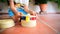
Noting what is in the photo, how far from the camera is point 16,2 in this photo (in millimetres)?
907

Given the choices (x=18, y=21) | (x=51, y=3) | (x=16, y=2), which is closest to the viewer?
(x=18, y=21)

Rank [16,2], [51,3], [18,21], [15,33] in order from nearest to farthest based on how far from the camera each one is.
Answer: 1. [15,33]
2. [18,21]
3. [16,2]
4. [51,3]

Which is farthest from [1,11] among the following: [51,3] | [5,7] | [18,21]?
[18,21]

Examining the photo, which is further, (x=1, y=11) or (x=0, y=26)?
(x=1, y=11)

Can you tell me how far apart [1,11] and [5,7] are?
8 cm

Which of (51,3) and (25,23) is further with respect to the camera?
(51,3)

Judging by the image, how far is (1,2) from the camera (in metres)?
1.74

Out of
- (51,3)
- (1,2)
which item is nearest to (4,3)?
(1,2)

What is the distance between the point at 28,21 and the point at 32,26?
0.12 ft

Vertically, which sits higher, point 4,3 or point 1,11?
point 4,3

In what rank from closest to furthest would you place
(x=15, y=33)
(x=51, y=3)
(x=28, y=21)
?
(x=15, y=33) < (x=28, y=21) < (x=51, y=3)

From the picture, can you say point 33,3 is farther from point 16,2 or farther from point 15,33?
point 15,33

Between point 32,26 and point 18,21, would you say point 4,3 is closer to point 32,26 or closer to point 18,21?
point 18,21

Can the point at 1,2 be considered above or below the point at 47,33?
above
